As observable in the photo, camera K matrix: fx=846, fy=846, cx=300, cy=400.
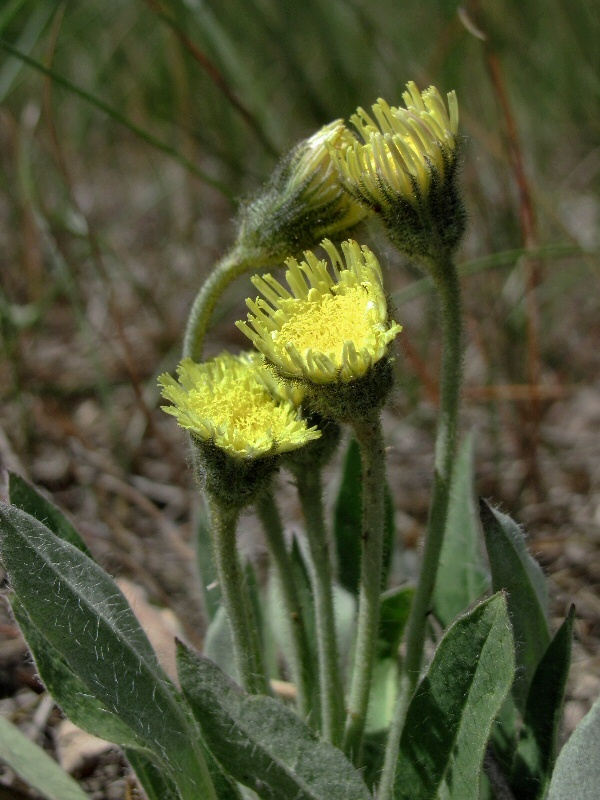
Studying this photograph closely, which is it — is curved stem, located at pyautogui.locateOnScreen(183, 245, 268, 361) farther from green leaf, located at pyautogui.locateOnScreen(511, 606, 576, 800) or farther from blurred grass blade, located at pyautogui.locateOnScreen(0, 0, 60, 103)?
blurred grass blade, located at pyautogui.locateOnScreen(0, 0, 60, 103)

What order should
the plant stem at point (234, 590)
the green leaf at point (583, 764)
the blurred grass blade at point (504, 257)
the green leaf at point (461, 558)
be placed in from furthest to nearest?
the blurred grass blade at point (504, 257), the green leaf at point (461, 558), the plant stem at point (234, 590), the green leaf at point (583, 764)

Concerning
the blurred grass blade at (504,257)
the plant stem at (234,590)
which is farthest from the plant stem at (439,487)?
the blurred grass blade at (504,257)

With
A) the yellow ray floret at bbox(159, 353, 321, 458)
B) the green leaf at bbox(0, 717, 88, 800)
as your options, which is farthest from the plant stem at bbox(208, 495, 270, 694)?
the green leaf at bbox(0, 717, 88, 800)

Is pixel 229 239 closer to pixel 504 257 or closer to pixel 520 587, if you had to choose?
pixel 504 257

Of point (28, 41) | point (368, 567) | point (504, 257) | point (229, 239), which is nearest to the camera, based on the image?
point (368, 567)

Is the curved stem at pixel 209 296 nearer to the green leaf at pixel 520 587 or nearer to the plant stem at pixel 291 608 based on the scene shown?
the plant stem at pixel 291 608

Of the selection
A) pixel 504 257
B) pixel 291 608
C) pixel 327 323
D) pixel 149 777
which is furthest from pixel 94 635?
pixel 504 257

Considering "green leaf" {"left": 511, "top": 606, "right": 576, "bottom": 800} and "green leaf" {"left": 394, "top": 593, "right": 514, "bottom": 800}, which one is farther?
"green leaf" {"left": 511, "top": 606, "right": 576, "bottom": 800}
